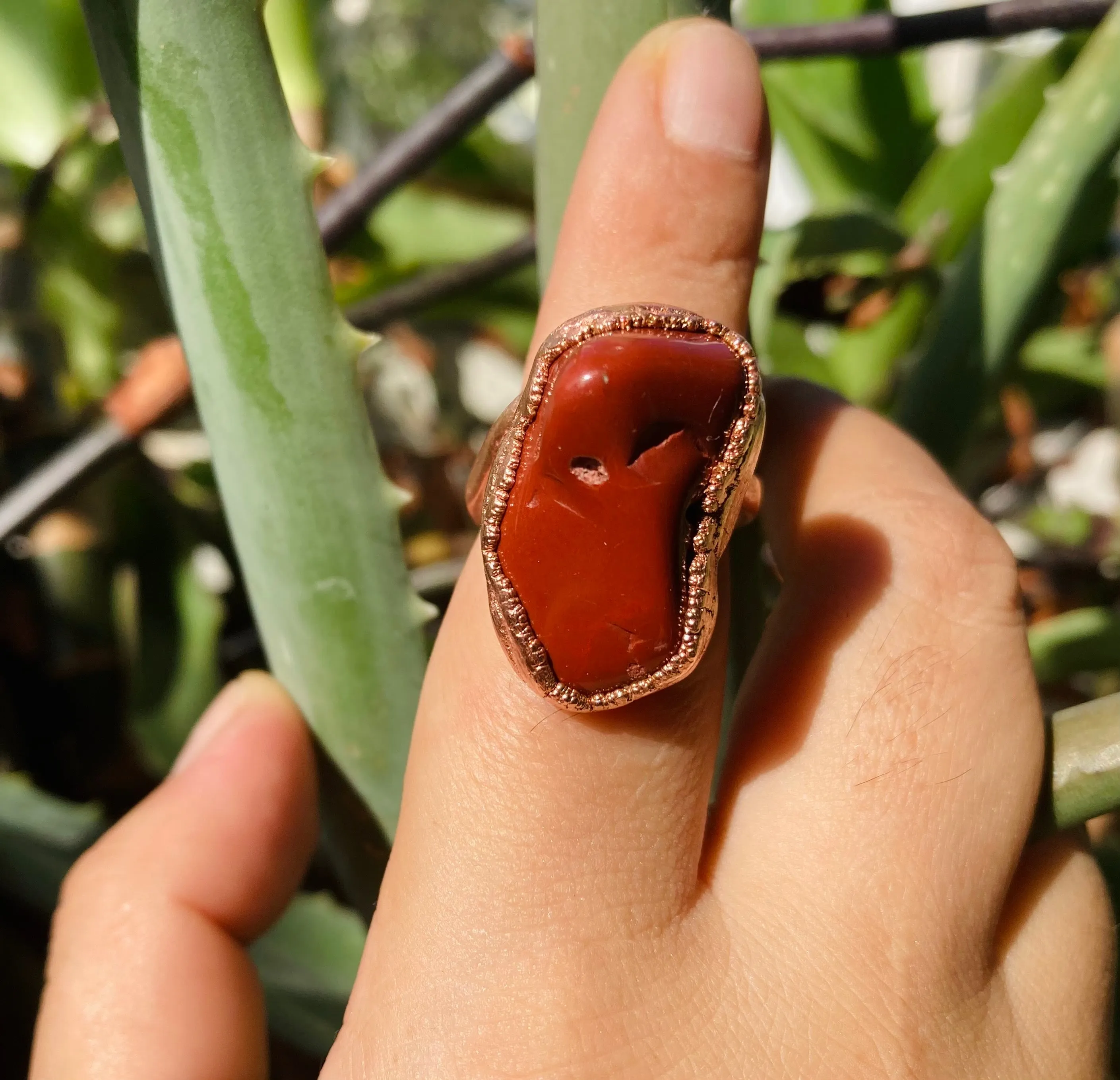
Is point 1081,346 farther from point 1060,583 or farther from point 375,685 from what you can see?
point 375,685

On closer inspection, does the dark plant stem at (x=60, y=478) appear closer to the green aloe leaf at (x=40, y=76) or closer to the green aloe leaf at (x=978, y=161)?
the green aloe leaf at (x=40, y=76)

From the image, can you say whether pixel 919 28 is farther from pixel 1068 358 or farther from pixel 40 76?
pixel 40 76

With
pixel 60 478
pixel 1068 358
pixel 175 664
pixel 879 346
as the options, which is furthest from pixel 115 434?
pixel 1068 358

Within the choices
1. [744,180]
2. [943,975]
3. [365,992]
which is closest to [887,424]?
[744,180]

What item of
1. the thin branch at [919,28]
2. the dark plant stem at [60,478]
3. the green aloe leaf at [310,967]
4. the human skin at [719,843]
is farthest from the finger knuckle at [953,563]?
the dark plant stem at [60,478]

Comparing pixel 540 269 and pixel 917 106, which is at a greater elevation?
pixel 540 269

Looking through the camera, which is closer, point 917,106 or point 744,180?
point 744,180
